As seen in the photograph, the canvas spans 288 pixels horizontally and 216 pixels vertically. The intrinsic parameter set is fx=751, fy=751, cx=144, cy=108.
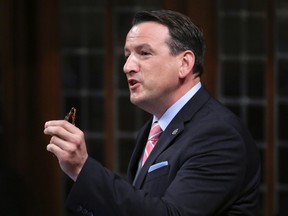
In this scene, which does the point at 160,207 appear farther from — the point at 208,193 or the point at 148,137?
the point at 148,137

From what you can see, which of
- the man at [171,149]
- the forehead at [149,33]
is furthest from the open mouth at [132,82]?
the forehead at [149,33]

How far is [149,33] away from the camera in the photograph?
238cm

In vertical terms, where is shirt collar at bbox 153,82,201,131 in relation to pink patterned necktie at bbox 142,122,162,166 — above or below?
above

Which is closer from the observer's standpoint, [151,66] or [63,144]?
[63,144]

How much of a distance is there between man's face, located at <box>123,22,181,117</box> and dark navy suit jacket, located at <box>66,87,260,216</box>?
9cm

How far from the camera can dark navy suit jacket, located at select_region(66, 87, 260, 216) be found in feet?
6.80

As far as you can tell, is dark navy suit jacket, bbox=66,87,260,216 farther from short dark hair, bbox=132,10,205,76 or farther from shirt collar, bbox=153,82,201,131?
short dark hair, bbox=132,10,205,76

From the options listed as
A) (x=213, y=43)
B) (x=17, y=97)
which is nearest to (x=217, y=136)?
(x=213, y=43)

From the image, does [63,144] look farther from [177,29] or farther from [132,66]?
[177,29]

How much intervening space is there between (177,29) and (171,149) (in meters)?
0.40

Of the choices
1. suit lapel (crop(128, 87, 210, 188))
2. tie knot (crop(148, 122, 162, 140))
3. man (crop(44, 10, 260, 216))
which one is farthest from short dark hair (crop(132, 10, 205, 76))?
tie knot (crop(148, 122, 162, 140))

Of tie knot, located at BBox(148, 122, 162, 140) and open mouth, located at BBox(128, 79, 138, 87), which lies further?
tie knot, located at BBox(148, 122, 162, 140)

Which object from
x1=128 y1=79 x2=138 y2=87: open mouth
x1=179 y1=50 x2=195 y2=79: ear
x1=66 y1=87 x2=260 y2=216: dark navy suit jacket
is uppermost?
x1=179 y1=50 x2=195 y2=79: ear

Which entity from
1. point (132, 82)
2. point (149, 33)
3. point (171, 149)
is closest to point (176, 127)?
point (171, 149)
